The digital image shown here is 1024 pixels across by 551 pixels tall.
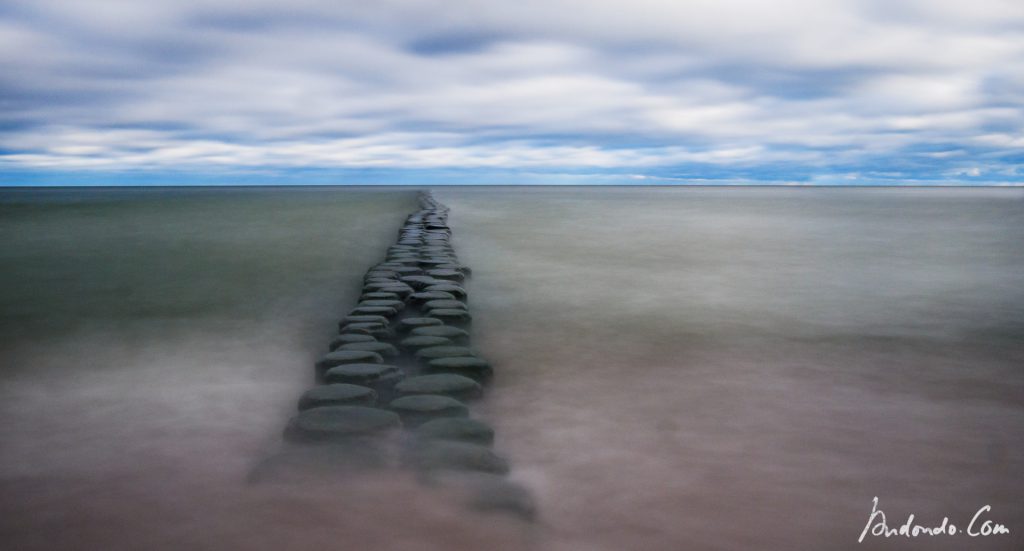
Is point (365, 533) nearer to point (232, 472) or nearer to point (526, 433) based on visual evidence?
point (232, 472)

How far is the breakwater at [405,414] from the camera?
8.16 ft

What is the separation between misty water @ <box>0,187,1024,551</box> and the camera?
2.24 meters

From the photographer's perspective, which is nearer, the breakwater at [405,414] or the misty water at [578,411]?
the misty water at [578,411]

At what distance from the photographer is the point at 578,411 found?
3.29m

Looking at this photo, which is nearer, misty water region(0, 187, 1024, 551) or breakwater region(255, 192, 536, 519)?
misty water region(0, 187, 1024, 551)

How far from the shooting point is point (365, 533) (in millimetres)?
2182

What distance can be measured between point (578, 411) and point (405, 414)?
0.78m

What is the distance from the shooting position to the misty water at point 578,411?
224cm

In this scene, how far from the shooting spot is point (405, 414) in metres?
2.91

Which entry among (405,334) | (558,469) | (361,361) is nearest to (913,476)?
(558,469)

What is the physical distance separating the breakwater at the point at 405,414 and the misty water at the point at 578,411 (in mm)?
88

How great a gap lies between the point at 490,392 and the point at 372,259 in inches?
249

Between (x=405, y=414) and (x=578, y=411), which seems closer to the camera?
(x=405, y=414)

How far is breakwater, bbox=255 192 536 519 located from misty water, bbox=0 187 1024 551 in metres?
0.09
